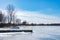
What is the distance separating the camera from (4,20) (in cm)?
6900

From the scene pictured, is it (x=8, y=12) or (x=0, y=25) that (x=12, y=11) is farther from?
(x=0, y=25)

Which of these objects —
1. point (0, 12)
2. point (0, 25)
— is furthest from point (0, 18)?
point (0, 25)

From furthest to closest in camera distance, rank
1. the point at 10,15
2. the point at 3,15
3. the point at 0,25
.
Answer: the point at 3,15 → the point at 10,15 → the point at 0,25

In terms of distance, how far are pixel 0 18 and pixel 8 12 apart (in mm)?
4827

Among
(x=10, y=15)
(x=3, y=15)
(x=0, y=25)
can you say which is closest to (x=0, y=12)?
(x=3, y=15)

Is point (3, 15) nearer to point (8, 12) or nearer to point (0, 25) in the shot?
point (8, 12)

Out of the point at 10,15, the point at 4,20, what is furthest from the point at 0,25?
the point at 4,20

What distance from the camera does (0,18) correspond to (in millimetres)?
63344

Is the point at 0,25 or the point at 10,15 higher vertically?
the point at 10,15

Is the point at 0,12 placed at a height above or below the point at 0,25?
above

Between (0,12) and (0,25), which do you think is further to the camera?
(0,12)

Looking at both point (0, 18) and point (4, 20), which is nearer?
point (0, 18)

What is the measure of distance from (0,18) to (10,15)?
5.22 meters

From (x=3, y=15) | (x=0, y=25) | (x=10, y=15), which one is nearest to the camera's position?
(x=0, y=25)
